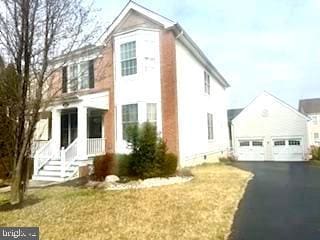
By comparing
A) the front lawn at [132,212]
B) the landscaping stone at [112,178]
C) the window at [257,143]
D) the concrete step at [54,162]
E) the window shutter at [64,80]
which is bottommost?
the front lawn at [132,212]

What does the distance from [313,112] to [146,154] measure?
4225cm

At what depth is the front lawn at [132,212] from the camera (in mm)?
7461

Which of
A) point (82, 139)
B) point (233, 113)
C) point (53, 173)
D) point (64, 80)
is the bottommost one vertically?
point (53, 173)

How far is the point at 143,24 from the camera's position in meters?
18.2

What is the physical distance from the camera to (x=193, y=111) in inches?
803

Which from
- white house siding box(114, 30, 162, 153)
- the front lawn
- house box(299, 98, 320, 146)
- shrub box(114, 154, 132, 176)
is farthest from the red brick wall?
house box(299, 98, 320, 146)

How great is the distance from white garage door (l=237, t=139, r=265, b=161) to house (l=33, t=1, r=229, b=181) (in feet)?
53.8

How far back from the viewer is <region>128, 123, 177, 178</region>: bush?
14.5 m

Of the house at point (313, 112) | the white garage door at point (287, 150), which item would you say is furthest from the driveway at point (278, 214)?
the house at point (313, 112)

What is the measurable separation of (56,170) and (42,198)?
5.22 meters

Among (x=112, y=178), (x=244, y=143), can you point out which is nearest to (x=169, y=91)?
(x=112, y=178)

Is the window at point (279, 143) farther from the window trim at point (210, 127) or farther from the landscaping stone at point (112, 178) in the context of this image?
the landscaping stone at point (112, 178)

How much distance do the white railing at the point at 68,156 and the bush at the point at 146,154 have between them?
11.4 ft

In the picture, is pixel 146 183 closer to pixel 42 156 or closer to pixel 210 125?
pixel 42 156
